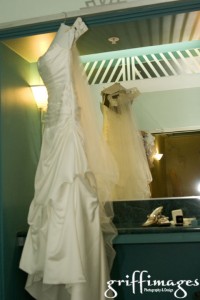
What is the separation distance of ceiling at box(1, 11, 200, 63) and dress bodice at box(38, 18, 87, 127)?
134mm

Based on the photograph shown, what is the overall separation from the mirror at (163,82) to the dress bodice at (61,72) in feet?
0.60

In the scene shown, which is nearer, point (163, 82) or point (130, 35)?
point (130, 35)

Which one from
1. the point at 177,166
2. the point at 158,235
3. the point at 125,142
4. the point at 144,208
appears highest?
the point at 125,142

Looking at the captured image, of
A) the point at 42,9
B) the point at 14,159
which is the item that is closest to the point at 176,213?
the point at 14,159

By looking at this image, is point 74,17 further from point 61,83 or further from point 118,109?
point 118,109

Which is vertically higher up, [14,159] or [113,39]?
[113,39]

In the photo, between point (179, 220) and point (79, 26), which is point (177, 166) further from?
point (79, 26)

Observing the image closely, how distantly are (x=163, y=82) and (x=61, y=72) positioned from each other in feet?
2.40

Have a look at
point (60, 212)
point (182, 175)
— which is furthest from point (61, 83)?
point (182, 175)

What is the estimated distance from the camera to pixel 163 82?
1.96 m

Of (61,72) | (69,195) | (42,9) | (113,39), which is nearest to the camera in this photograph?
(69,195)

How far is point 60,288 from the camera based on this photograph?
1495mm

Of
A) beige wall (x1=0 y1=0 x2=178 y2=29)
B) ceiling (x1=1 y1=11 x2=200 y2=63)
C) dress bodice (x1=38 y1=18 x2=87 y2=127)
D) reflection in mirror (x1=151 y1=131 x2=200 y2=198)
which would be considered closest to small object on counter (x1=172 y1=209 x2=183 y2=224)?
reflection in mirror (x1=151 y1=131 x2=200 y2=198)

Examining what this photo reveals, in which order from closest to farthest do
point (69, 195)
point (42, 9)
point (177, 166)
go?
point (69, 195) → point (42, 9) → point (177, 166)
